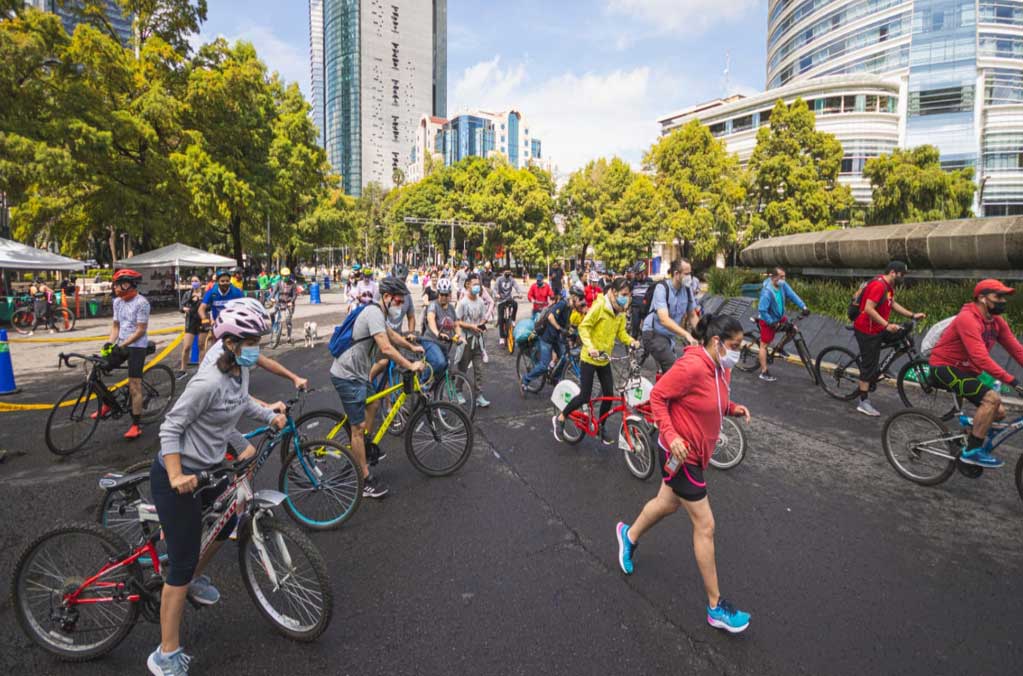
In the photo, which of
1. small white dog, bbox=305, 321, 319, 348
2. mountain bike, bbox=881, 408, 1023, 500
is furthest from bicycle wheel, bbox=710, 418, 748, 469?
small white dog, bbox=305, 321, 319, 348

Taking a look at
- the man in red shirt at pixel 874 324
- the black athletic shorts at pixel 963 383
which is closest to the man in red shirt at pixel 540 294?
the man in red shirt at pixel 874 324

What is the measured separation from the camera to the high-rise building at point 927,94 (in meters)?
53.9

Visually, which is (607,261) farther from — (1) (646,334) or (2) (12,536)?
(2) (12,536)

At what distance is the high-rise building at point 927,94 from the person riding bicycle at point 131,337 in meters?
54.4

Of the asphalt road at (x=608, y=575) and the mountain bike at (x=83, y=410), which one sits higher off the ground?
the mountain bike at (x=83, y=410)

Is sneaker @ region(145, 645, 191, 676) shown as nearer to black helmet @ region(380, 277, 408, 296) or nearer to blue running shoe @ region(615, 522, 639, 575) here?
blue running shoe @ region(615, 522, 639, 575)

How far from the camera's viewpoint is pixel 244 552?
298cm

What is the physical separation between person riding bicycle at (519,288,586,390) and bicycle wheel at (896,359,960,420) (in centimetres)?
429

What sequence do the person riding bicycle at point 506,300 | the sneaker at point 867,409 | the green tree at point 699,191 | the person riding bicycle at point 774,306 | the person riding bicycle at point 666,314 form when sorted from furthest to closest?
the green tree at point 699,191 → the person riding bicycle at point 506,300 → the person riding bicycle at point 774,306 → the sneaker at point 867,409 → the person riding bicycle at point 666,314

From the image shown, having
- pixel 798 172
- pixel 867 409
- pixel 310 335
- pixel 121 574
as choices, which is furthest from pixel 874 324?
pixel 798 172

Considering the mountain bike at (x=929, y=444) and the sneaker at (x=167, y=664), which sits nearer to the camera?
the sneaker at (x=167, y=664)

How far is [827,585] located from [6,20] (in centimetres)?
2878

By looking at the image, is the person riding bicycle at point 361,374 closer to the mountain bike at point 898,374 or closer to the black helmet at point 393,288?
the black helmet at point 393,288

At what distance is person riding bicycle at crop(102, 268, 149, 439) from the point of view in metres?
6.44
